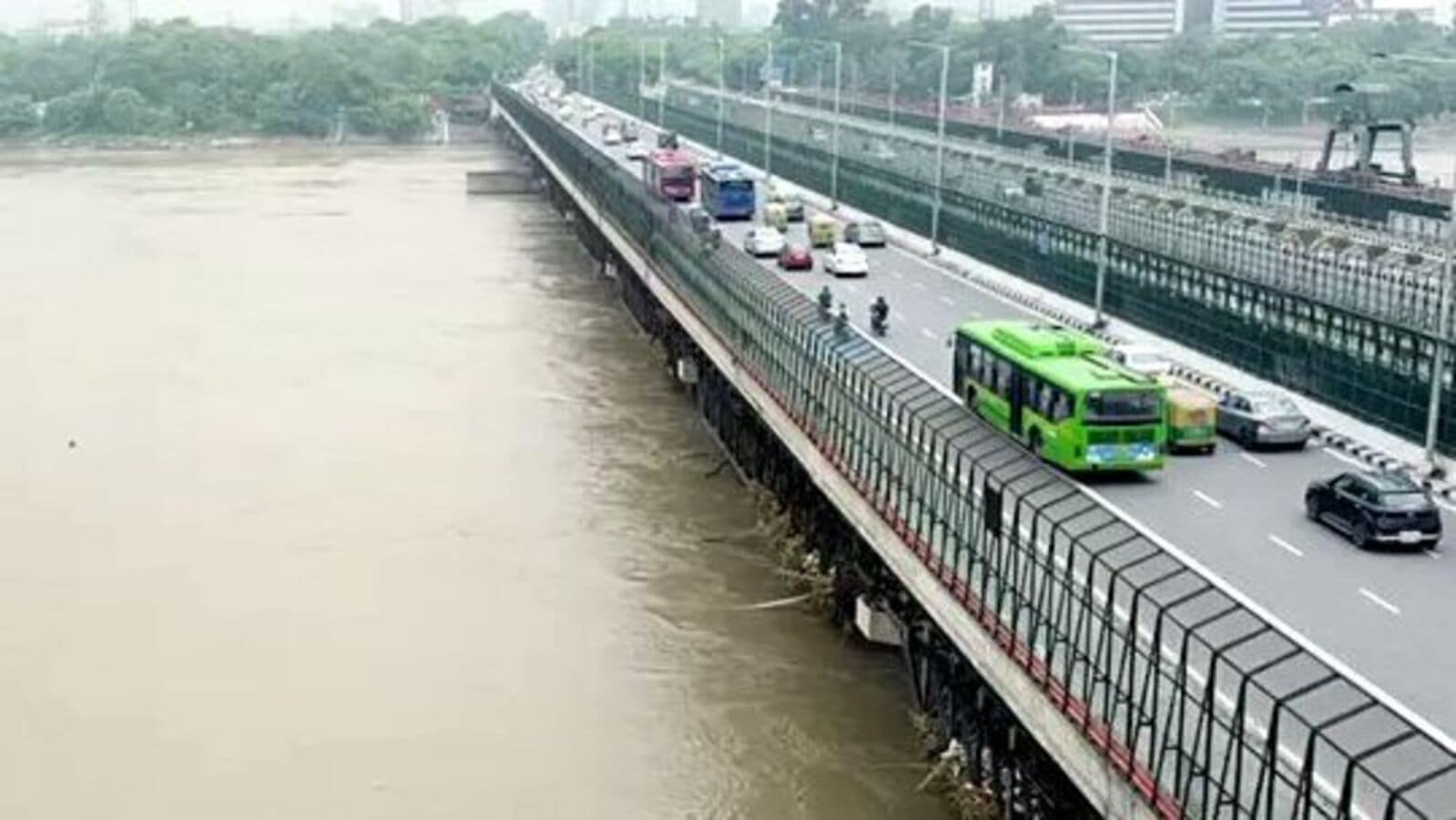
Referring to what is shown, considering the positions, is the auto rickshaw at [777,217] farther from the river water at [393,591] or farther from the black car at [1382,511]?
the black car at [1382,511]

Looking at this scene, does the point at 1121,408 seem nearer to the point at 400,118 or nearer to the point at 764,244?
→ the point at 764,244

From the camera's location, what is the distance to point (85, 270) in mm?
80312

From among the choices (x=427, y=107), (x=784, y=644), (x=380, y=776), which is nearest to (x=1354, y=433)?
(x=784, y=644)

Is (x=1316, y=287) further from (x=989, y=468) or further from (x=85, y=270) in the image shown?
(x=85, y=270)

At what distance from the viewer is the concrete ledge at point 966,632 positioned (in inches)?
680

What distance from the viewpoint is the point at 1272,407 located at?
31641mm

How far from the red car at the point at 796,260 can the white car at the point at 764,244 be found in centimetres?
155

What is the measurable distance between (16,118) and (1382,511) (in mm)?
171255

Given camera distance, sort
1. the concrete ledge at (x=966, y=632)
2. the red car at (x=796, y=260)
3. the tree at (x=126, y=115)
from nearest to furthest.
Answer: the concrete ledge at (x=966, y=632) → the red car at (x=796, y=260) → the tree at (x=126, y=115)

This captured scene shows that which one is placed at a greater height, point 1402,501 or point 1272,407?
point 1402,501

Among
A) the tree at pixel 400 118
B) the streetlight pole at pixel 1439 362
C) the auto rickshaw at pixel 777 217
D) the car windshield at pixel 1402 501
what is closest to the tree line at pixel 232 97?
the tree at pixel 400 118

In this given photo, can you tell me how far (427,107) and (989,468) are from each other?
15800 cm

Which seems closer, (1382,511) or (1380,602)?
(1380,602)

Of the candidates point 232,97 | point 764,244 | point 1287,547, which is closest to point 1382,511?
point 1287,547
